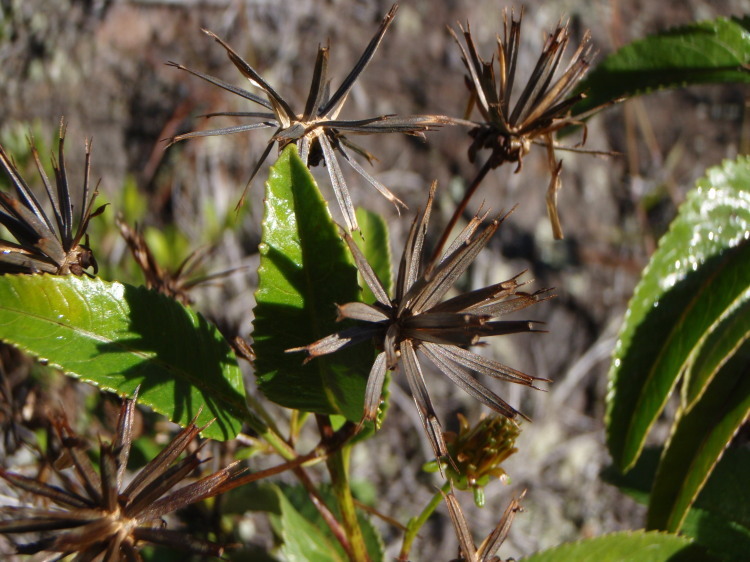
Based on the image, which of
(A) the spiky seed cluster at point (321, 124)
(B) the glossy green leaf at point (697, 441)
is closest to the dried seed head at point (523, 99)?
(A) the spiky seed cluster at point (321, 124)

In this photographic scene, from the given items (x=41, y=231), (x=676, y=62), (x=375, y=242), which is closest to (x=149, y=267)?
(x=41, y=231)

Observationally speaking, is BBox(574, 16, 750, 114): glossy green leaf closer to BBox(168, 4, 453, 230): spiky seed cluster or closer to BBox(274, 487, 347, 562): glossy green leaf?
BBox(168, 4, 453, 230): spiky seed cluster

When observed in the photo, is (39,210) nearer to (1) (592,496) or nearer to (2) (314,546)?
(2) (314,546)

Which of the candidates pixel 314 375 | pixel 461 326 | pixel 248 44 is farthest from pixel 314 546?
pixel 248 44

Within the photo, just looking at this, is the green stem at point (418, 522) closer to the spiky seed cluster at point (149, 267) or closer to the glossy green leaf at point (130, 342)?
the glossy green leaf at point (130, 342)

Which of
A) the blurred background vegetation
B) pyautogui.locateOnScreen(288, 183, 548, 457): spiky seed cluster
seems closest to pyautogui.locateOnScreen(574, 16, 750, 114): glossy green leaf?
pyautogui.locateOnScreen(288, 183, 548, 457): spiky seed cluster

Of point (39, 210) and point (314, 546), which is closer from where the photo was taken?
point (39, 210)
